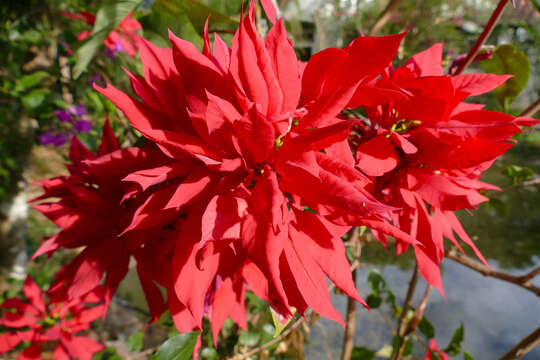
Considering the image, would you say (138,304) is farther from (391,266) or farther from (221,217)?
(221,217)

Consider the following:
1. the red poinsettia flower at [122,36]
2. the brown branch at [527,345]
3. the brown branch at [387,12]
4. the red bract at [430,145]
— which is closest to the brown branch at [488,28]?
the red bract at [430,145]

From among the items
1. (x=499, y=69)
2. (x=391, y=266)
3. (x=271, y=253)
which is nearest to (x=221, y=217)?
(x=271, y=253)

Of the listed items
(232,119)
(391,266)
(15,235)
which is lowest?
(391,266)

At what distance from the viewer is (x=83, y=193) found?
250mm

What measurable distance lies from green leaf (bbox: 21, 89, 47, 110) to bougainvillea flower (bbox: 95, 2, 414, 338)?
745 millimetres

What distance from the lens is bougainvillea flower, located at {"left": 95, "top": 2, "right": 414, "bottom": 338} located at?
0.17m

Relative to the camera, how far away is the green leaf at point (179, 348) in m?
0.27

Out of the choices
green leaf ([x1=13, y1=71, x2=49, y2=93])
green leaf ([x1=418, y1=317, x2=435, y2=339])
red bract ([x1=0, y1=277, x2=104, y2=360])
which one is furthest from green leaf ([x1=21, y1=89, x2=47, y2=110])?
green leaf ([x1=418, y1=317, x2=435, y2=339])

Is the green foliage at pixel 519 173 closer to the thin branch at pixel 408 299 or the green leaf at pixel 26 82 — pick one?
the thin branch at pixel 408 299

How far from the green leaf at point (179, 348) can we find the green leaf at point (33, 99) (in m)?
0.76

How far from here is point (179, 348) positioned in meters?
0.27

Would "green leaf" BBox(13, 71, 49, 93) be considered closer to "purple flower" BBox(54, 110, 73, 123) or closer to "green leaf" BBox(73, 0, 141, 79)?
"purple flower" BBox(54, 110, 73, 123)

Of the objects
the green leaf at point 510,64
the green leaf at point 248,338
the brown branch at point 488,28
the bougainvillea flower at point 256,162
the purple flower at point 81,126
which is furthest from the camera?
the purple flower at point 81,126

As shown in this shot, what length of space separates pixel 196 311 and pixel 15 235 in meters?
1.91
